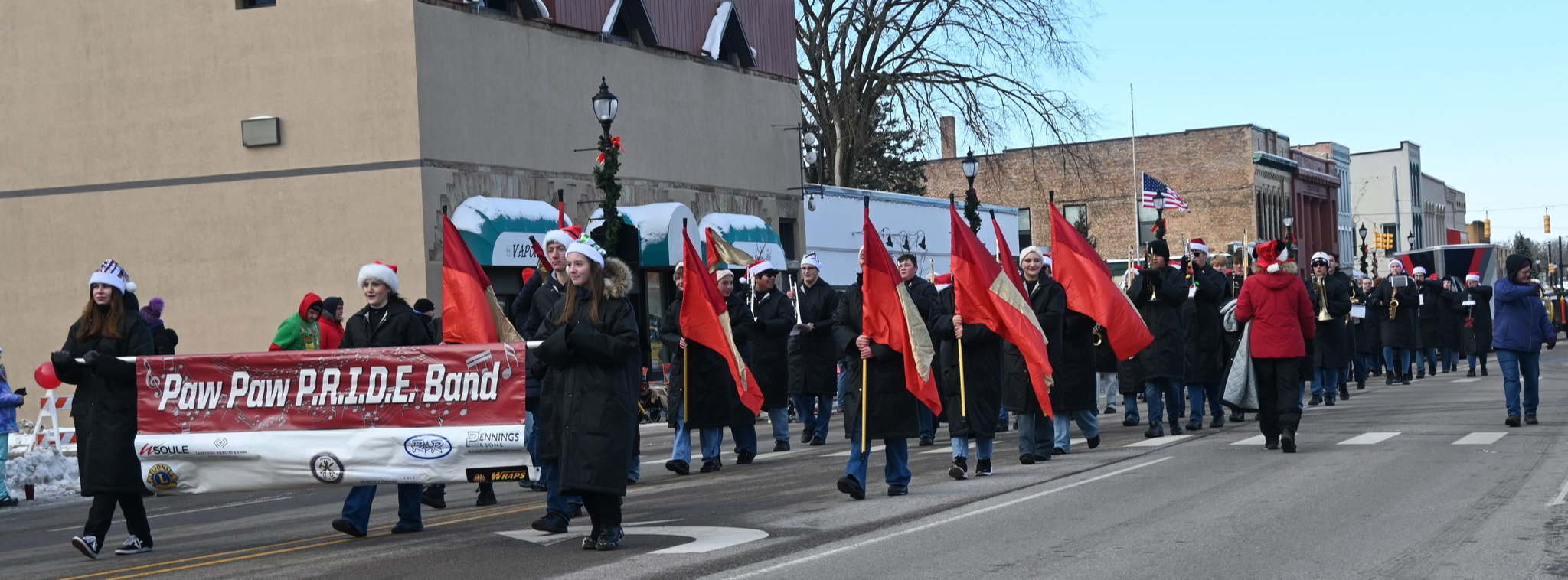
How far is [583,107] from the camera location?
30219 millimetres

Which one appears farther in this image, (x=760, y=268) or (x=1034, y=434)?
(x=760, y=268)

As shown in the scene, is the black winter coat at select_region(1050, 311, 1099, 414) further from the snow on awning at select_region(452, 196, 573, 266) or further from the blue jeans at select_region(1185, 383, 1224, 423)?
the snow on awning at select_region(452, 196, 573, 266)

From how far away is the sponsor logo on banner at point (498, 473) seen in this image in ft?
33.3

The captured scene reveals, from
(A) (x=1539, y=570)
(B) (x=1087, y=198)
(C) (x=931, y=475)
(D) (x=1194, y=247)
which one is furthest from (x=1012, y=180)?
(A) (x=1539, y=570)

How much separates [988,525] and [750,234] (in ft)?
79.4

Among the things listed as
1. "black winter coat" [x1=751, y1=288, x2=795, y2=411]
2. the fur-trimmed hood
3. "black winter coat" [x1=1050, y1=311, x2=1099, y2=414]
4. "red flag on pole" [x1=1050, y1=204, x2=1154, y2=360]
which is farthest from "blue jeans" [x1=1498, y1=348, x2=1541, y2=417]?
the fur-trimmed hood

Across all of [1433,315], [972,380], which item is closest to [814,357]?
[972,380]

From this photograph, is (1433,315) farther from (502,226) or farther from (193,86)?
(193,86)

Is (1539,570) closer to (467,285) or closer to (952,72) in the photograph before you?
(467,285)

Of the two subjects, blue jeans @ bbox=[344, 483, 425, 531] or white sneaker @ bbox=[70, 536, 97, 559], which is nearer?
white sneaker @ bbox=[70, 536, 97, 559]

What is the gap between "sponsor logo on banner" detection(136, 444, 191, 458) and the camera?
33.9 feet

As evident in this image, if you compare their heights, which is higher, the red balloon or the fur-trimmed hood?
the fur-trimmed hood

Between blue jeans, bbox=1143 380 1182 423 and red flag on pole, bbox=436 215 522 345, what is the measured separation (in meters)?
7.43

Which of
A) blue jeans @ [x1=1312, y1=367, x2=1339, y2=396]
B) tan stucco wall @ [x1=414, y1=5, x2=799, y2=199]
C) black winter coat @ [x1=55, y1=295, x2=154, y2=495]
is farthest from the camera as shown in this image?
tan stucco wall @ [x1=414, y1=5, x2=799, y2=199]
